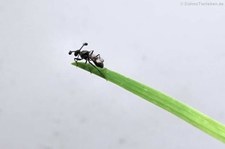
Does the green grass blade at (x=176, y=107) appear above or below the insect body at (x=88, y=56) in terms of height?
below

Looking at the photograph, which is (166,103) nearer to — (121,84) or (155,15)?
(121,84)

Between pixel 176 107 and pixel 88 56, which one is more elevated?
pixel 88 56

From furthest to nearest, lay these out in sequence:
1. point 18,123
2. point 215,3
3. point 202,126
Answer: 1. point 18,123
2. point 215,3
3. point 202,126

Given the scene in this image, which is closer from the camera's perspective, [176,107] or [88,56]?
[176,107]

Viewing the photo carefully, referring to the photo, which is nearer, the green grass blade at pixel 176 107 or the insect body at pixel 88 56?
the green grass blade at pixel 176 107

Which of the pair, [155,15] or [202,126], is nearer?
[202,126]

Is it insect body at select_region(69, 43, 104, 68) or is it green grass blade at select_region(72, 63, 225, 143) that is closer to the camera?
green grass blade at select_region(72, 63, 225, 143)

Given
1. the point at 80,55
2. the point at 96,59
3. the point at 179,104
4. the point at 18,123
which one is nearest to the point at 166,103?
the point at 179,104

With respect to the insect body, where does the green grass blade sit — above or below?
below
